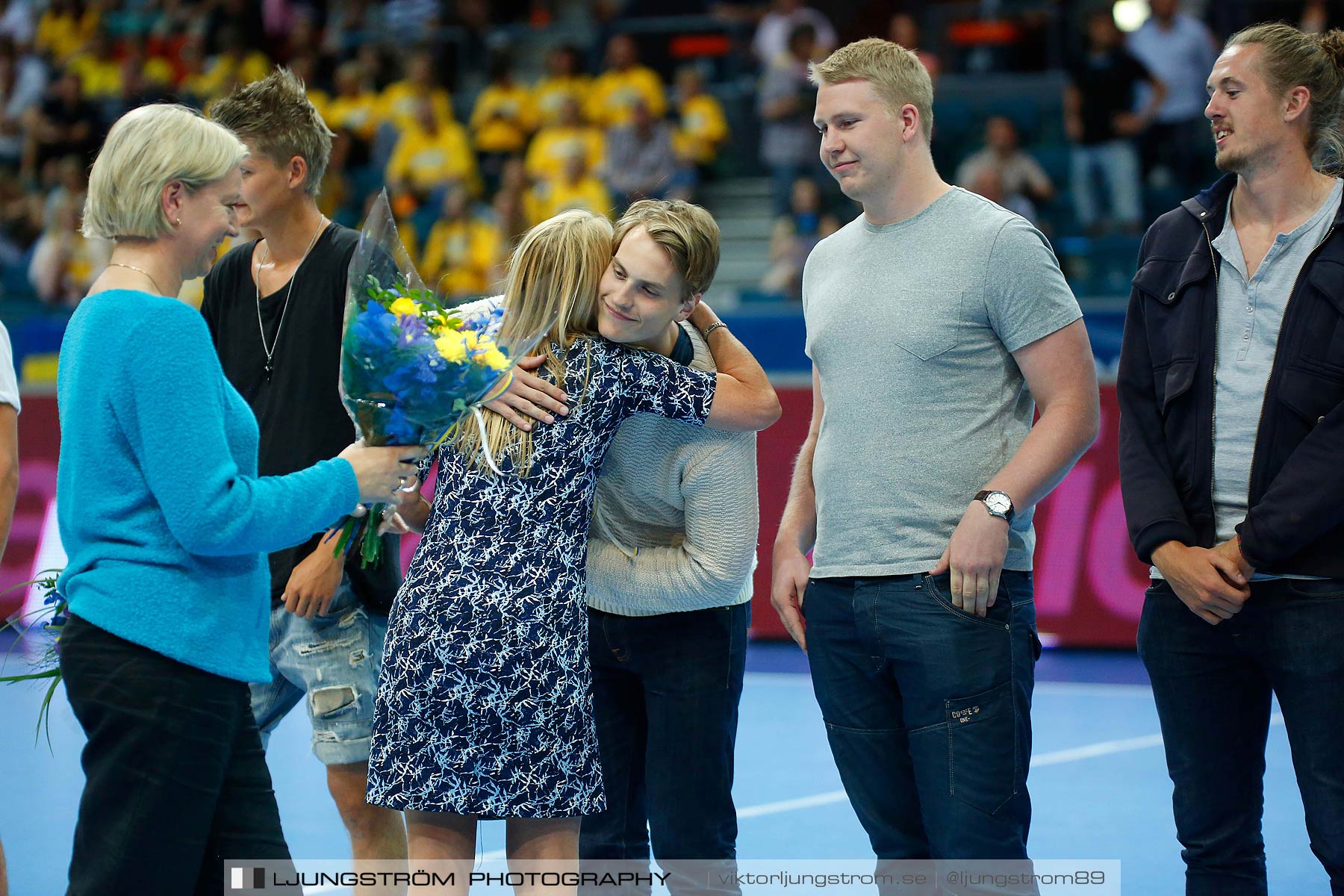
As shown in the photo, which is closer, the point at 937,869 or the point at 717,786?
the point at 937,869

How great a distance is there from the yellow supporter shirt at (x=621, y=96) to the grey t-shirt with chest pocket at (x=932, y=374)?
33.0 ft

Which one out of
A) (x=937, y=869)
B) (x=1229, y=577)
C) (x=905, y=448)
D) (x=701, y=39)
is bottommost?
(x=937, y=869)

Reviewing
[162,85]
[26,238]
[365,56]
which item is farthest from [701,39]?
[26,238]

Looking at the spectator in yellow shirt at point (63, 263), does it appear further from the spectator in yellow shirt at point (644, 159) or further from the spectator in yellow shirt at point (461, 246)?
the spectator in yellow shirt at point (644, 159)

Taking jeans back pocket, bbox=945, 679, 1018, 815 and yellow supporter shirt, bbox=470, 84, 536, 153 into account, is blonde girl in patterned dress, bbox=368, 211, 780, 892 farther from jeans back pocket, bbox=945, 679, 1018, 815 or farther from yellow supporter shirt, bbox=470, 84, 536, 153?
yellow supporter shirt, bbox=470, 84, 536, 153

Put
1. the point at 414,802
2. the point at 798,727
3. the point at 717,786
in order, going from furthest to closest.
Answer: the point at 798,727 → the point at 717,786 → the point at 414,802

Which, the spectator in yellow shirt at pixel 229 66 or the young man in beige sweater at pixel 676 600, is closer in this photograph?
the young man in beige sweater at pixel 676 600

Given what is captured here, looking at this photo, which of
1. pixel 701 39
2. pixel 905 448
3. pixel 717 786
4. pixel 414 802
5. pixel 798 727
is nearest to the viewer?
pixel 414 802

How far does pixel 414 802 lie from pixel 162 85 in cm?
1450

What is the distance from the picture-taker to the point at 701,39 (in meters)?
14.6

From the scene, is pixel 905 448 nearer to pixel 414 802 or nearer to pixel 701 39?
pixel 414 802

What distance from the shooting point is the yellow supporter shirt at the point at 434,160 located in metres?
13.5

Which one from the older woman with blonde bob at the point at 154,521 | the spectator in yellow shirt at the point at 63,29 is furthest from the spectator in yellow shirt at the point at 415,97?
the older woman with blonde bob at the point at 154,521

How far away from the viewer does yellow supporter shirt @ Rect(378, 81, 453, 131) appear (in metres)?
13.9
